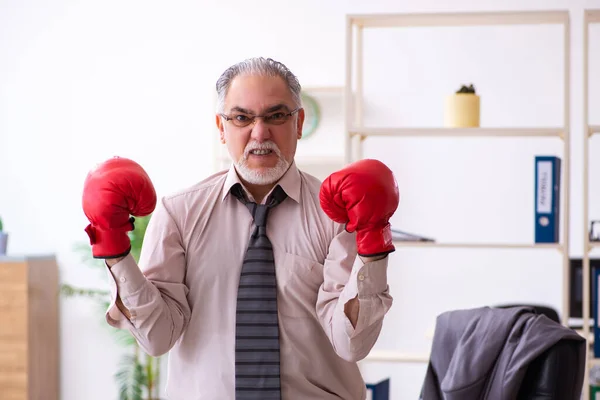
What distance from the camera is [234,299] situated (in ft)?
5.46

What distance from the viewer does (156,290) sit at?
1.56 m

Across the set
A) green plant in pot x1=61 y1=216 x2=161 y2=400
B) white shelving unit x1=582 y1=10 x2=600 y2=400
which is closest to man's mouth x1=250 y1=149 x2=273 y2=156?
white shelving unit x1=582 y1=10 x2=600 y2=400

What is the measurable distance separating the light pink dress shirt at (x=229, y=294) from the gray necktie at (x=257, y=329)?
21 mm

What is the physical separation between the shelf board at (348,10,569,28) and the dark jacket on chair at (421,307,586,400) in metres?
1.30

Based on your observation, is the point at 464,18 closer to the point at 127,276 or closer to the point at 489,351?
the point at 489,351

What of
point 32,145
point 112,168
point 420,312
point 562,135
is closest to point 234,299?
point 112,168

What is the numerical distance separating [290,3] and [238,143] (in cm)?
294

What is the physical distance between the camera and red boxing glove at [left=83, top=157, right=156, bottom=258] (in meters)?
1.49

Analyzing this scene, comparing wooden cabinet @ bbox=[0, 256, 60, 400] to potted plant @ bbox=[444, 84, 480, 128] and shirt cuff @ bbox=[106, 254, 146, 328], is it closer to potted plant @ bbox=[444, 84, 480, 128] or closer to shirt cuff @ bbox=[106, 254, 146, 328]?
potted plant @ bbox=[444, 84, 480, 128]

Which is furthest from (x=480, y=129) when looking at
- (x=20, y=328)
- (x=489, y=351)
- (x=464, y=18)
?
(x=20, y=328)

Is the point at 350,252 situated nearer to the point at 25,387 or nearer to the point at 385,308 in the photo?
the point at 385,308

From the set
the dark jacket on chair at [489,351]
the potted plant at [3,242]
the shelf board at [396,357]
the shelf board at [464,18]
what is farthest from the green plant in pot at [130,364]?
the dark jacket on chair at [489,351]

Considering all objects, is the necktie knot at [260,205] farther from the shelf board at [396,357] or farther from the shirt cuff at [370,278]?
the shelf board at [396,357]

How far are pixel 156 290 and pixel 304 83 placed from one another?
117 inches
